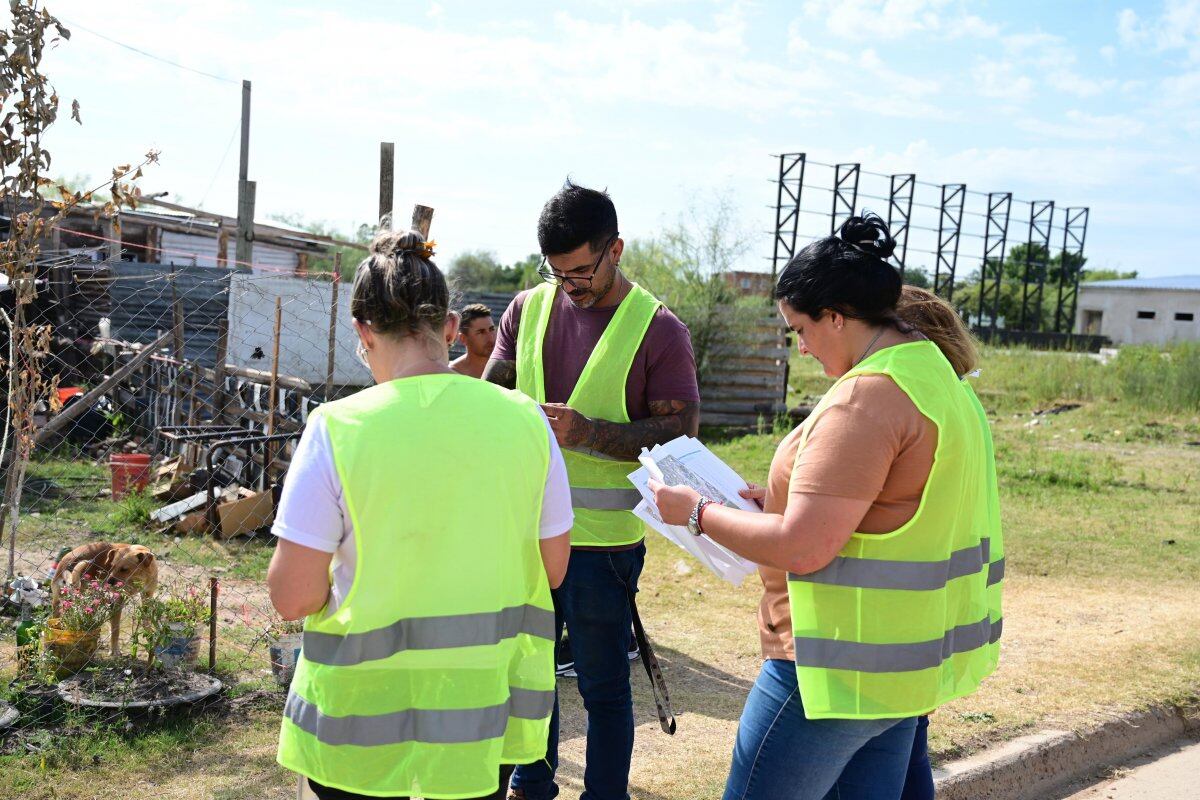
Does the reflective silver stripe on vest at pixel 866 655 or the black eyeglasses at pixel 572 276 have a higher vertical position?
the black eyeglasses at pixel 572 276

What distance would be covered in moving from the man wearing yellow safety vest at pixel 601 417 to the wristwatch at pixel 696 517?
30.0 inches

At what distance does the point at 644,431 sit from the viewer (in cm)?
326

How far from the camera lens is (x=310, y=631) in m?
1.98

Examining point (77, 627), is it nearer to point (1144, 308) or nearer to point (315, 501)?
point (315, 501)

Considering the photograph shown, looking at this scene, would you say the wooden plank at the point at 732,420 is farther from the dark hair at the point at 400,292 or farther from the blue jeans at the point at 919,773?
the dark hair at the point at 400,292

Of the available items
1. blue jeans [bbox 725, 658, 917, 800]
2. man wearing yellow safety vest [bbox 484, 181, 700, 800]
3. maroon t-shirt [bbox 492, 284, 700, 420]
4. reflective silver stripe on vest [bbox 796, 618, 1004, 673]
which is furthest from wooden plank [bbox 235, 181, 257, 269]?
reflective silver stripe on vest [bbox 796, 618, 1004, 673]

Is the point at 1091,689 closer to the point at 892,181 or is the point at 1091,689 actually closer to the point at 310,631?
the point at 310,631

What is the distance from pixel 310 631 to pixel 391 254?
2.45ft

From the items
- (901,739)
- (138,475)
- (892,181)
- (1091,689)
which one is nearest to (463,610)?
(901,739)

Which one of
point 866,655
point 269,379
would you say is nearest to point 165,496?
point 269,379

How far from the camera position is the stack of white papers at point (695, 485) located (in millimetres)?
2777

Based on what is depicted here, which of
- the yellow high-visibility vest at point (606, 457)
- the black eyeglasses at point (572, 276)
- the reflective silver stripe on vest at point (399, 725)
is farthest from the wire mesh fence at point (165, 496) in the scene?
the reflective silver stripe on vest at point (399, 725)

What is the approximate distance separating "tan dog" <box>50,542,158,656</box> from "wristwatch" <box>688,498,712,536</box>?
3.50m

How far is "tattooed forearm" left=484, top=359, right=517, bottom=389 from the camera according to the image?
3.70 meters
